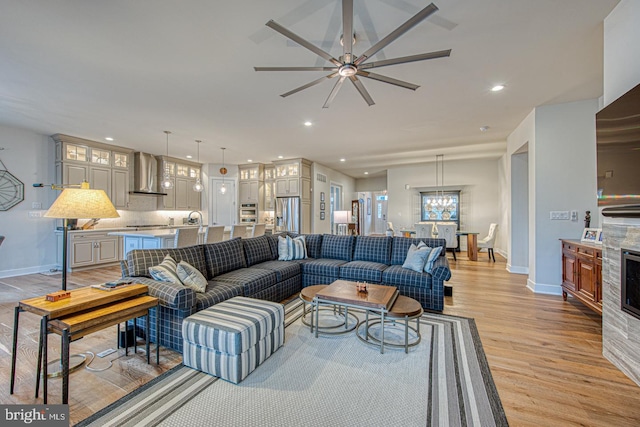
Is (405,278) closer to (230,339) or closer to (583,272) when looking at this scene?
(583,272)

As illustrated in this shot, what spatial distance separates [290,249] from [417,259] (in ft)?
6.41

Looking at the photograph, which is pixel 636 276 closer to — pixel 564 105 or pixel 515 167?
pixel 564 105

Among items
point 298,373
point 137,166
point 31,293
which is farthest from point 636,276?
point 137,166

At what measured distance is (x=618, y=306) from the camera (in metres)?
2.14

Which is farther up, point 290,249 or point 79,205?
point 79,205

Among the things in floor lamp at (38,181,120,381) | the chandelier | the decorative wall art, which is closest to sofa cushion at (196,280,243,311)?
floor lamp at (38,181,120,381)

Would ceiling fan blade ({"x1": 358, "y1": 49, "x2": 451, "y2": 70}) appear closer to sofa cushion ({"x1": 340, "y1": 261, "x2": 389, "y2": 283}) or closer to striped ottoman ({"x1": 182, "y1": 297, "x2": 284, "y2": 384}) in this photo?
striped ottoman ({"x1": 182, "y1": 297, "x2": 284, "y2": 384})

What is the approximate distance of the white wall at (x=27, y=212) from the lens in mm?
4984

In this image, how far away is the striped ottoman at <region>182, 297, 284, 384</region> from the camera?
75.0 inches

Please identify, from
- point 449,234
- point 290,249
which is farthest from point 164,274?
point 449,234

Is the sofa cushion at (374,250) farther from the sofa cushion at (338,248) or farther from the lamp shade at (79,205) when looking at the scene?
the lamp shade at (79,205)

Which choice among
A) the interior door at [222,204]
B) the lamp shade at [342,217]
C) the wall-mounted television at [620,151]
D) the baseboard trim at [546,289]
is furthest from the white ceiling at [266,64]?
the interior door at [222,204]

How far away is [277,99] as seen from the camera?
11.9ft

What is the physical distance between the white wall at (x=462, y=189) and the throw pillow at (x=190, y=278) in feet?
24.8
